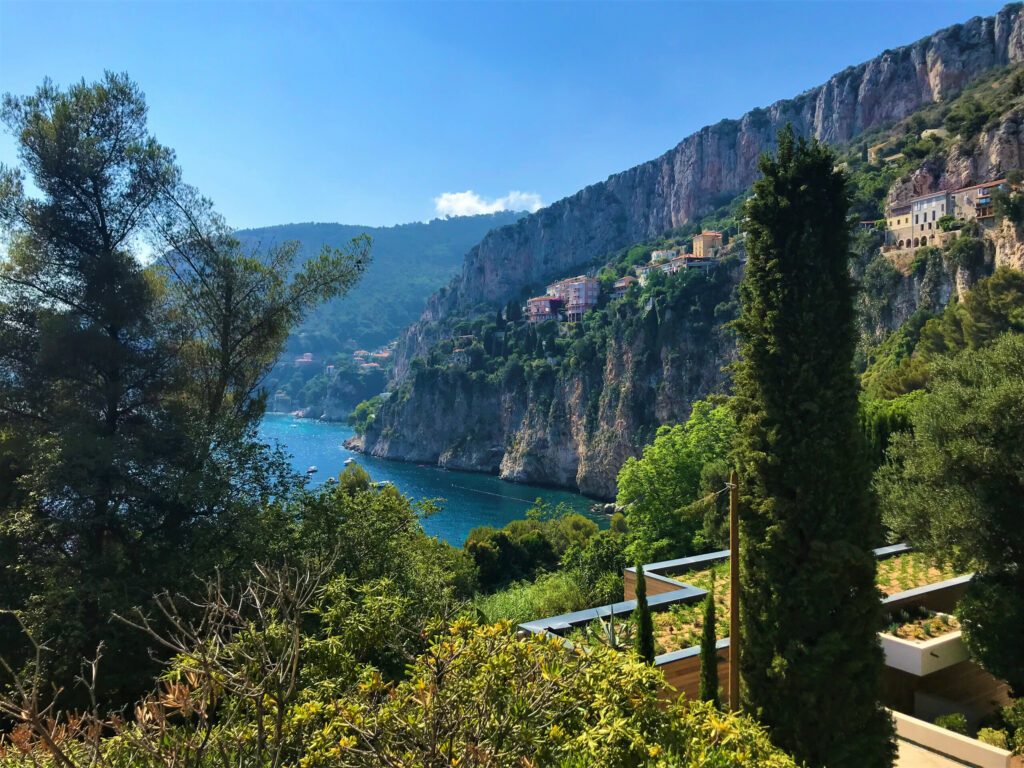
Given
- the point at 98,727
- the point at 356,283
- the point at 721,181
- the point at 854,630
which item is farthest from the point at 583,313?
the point at 98,727

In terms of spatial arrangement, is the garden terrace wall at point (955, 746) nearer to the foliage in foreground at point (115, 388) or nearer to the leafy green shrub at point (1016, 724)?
the leafy green shrub at point (1016, 724)

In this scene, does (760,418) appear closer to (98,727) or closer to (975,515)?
(975,515)

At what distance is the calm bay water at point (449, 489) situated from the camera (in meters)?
47.0

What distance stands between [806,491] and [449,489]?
180 feet

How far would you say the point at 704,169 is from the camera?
91.6 metres

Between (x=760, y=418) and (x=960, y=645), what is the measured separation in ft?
18.6

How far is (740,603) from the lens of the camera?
782 centimetres

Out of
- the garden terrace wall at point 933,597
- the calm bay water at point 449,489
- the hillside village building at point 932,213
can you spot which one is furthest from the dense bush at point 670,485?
the hillside village building at point 932,213

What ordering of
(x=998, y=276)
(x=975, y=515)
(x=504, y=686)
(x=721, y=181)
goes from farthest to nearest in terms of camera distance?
(x=721, y=181)
(x=998, y=276)
(x=975, y=515)
(x=504, y=686)

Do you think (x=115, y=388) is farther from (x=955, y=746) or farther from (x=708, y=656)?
(x=955, y=746)

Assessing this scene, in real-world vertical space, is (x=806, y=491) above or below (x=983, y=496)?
above

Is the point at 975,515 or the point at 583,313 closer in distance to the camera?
the point at 975,515

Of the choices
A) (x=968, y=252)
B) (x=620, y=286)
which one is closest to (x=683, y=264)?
(x=620, y=286)

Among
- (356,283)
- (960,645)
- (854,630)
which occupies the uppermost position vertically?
(356,283)
